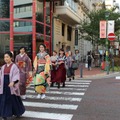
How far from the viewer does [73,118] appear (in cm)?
779

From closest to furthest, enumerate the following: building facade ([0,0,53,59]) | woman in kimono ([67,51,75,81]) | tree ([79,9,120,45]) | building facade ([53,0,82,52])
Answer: woman in kimono ([67,51,75,81])
building facade ([0,0,53,59])
building facade ([53,0,82,52])
tree ([79,9,120,45])

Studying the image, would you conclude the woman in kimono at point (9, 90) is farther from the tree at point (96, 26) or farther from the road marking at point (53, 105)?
the tree at point (96, 26)

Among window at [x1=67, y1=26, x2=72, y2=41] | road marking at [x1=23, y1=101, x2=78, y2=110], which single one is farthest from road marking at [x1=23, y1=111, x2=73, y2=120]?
window at [x1=67, y1=26, x2=72, y2=41]

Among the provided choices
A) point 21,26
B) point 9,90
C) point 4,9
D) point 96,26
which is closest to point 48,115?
point 9,90

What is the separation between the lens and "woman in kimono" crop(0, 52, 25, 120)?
23.6 feet

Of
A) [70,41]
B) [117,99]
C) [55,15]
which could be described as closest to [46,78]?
[117,99]

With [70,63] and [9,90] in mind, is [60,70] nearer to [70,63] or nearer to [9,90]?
[70,63]

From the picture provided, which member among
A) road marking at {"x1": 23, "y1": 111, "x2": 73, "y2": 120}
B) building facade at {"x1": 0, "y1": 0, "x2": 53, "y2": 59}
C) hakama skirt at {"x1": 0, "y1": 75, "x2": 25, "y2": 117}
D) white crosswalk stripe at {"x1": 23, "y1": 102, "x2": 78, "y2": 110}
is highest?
building facade at {"x1": 0, "y1": 0, "x2": 53, "y2": 59}

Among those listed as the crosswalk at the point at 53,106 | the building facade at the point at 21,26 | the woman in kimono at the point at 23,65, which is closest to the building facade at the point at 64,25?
the building facade at the point at 21,26

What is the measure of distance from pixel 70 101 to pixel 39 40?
16046 mm

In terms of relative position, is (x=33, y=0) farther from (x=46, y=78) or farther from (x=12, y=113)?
(x=12, y=113)

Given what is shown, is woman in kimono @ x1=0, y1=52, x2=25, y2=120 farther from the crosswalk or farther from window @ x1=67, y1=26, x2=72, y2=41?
window @ x1=67, y1=26, x2=72, y2=41

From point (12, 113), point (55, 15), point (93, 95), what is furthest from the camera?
point (55, 15)

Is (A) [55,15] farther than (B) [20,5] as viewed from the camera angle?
Yes
